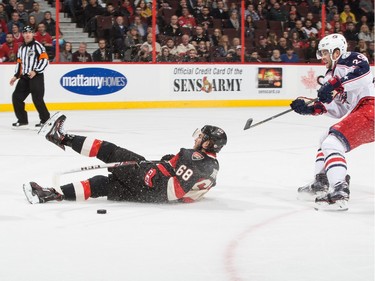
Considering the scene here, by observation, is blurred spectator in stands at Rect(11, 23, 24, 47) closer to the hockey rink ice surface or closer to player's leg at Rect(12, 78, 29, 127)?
player's leg at Rect(12, 78, 29, 127)

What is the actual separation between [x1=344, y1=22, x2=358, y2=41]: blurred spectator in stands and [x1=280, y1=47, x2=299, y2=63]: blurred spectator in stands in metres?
1.33

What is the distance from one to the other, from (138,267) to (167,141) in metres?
4.89

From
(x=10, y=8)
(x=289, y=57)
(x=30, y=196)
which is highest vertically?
(x=10, y=8)

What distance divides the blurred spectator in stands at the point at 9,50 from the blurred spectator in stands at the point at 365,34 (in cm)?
641

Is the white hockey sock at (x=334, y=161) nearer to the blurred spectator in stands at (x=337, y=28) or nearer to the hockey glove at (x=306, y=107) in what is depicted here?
the hockey glove at (x=306, y=107)

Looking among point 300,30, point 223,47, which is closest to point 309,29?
point 300,30

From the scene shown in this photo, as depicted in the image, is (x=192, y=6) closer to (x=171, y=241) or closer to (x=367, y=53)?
(x=367, y=53)

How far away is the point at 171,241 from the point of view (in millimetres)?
4031

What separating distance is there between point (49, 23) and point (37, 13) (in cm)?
23

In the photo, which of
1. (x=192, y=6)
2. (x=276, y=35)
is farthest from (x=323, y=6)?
(x=192, y=6)

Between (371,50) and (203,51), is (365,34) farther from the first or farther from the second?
(203,51)

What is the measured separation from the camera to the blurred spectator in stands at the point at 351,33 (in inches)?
572

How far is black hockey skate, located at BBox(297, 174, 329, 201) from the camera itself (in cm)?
531

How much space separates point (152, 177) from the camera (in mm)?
4867
